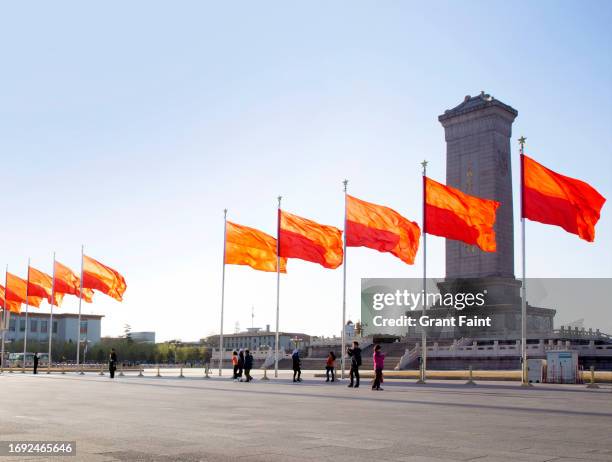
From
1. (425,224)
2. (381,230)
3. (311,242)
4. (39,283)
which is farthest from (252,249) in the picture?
(39,283)

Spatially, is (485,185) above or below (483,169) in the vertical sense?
below

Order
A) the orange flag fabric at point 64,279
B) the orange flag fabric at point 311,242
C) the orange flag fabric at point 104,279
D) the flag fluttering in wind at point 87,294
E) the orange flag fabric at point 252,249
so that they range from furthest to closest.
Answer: the orange flag fabric at point 64,279 < the flag fluttering in wind at point 87,294 < the orange flag fabric at point 104,279 < the orange flag fabric at point 252,249 < the orange flag fabric at point 311,242

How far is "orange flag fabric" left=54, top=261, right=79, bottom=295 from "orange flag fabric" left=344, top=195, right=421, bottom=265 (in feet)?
84.3

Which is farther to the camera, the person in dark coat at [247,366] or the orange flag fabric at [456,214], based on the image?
the person in dark coat at [247,366]

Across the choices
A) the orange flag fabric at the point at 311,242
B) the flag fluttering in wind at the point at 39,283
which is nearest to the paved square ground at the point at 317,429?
the orange flag fabric at the point at 311,242

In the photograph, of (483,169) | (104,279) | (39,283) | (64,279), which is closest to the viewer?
(104,279)

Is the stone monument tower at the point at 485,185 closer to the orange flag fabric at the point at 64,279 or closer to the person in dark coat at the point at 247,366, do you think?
the orange flag fabric at the point at 64,279

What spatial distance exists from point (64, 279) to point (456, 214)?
1305 inches

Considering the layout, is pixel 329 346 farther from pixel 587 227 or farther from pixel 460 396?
pixel 460 396

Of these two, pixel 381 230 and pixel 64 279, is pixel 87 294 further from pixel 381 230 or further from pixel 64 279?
pixel 381 230

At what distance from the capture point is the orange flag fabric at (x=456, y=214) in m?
36.5

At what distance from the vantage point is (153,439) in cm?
1143

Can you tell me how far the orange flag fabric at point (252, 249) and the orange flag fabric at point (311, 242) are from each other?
1.96m

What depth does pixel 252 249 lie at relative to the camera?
45000 millimetres
